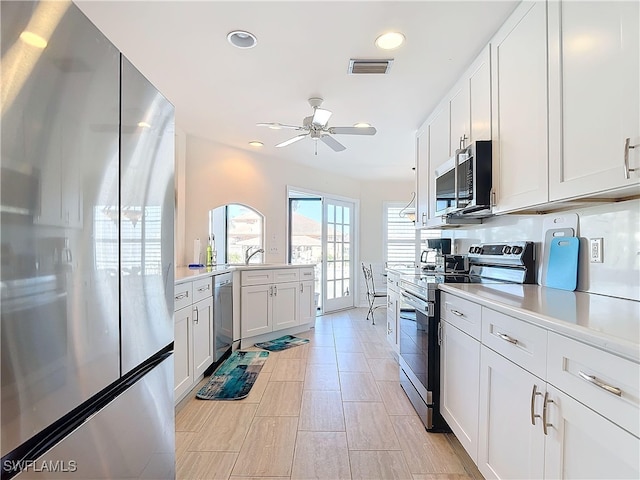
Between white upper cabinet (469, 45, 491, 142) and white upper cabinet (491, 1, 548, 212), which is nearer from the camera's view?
white upper cabinet (491, 1, 548, 212)

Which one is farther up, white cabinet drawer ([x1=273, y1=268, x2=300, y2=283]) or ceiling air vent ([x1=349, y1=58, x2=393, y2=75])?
ceiling air vent ([x1=349, y1=58, x2=393, y2=75])

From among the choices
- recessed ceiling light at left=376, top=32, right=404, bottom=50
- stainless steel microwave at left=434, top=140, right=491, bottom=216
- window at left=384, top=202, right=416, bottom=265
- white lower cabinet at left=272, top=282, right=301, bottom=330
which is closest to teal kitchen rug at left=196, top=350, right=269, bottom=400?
white lower cabinet at left=272, top=282, right=301, bottom=330

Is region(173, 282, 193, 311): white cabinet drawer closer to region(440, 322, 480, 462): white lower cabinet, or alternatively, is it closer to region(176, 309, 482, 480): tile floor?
region(176, 309, 482, 480): tile floor

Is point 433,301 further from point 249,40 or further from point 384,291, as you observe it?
point 384,291

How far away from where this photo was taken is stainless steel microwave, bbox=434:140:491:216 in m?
2.10

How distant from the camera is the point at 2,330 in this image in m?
0.67

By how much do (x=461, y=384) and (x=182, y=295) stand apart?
186 cm

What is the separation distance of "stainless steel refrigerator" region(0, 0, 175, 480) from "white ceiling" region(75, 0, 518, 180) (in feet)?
3.09

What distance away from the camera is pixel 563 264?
1782 mm

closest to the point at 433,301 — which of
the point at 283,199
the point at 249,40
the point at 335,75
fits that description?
the point at 335,75

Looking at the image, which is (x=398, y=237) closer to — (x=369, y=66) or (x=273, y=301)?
(x=273, y=301)

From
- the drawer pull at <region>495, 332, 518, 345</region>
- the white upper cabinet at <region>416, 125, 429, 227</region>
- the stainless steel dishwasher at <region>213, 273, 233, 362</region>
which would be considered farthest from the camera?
the white upper cabinet at <region>416, 125, 429, 227</region>

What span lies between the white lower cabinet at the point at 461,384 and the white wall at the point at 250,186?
306 cm

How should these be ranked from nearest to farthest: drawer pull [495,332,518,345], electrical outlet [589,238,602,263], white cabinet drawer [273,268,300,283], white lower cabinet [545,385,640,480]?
white lower cabinet [545,385,640,480] < drawer pull [495,332,518,345] < electrical outlet [589,238,602,263] < white cabinet drawer [273,268,300,283]
